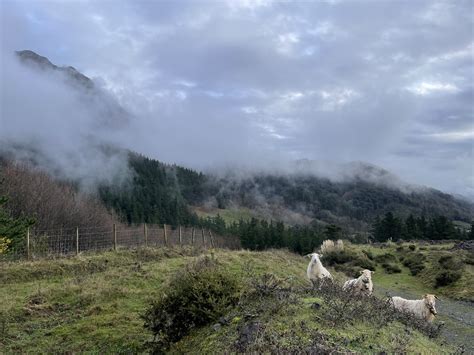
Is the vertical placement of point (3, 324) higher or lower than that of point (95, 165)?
lower

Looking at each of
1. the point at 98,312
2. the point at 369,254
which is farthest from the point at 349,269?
the point at 98,312

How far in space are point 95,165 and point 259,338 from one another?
11108 cm

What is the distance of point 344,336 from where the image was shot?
7.35m

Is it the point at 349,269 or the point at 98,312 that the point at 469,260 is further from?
the point at 98,312

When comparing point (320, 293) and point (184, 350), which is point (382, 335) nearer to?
point (320, 293)

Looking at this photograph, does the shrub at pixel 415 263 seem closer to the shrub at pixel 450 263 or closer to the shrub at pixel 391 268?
the shrub at pixel 391 268

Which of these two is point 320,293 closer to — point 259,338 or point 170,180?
point 259,338

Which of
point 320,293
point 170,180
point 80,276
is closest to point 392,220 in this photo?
point 80,276

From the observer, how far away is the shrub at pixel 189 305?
919cm

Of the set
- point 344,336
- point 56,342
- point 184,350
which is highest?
point 344,336

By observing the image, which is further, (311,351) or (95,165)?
(95,165)

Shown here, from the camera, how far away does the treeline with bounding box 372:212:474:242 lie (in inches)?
2859

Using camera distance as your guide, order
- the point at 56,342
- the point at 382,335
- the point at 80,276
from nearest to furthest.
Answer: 1. the point at 382,335
2. the point at 56,342
3. the point at 80,276

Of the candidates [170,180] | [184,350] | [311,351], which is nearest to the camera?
[311,351]
